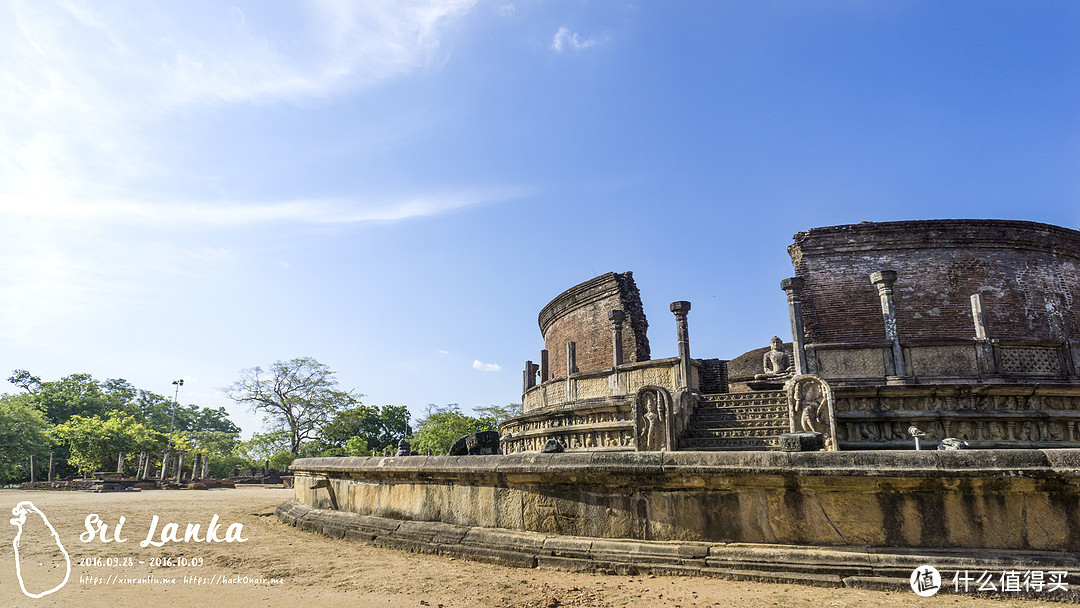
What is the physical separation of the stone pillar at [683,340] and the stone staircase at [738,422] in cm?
65

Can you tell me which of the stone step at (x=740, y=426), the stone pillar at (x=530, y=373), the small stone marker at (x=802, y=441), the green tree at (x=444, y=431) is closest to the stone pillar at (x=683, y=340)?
the stone step at (x=740, y=426)

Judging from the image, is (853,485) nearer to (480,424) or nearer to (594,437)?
(594,437)

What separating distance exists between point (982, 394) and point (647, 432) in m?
6.37

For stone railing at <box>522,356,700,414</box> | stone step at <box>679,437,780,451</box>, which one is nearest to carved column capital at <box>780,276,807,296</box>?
stone railing at <box>522,356,700,414</box>

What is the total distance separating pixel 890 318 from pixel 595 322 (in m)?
10.4

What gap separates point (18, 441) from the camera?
31.7 m

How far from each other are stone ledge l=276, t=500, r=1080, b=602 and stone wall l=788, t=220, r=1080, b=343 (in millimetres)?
13411

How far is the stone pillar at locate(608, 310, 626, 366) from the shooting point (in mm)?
16531

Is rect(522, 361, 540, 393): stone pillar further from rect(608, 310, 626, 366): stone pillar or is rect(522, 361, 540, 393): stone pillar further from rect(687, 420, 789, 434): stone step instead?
rect(687, 420, 789, 434): stone step

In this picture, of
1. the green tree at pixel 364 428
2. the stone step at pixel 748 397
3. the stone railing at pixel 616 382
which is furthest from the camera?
the green tree at pixel 364 428

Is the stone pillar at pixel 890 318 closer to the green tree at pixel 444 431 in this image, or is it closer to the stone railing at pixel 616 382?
the stone railing at pixel 616 382

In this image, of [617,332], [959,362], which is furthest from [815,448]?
[617,332]

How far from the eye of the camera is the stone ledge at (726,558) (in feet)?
11.0

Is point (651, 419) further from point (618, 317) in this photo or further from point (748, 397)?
point (618, 317)
